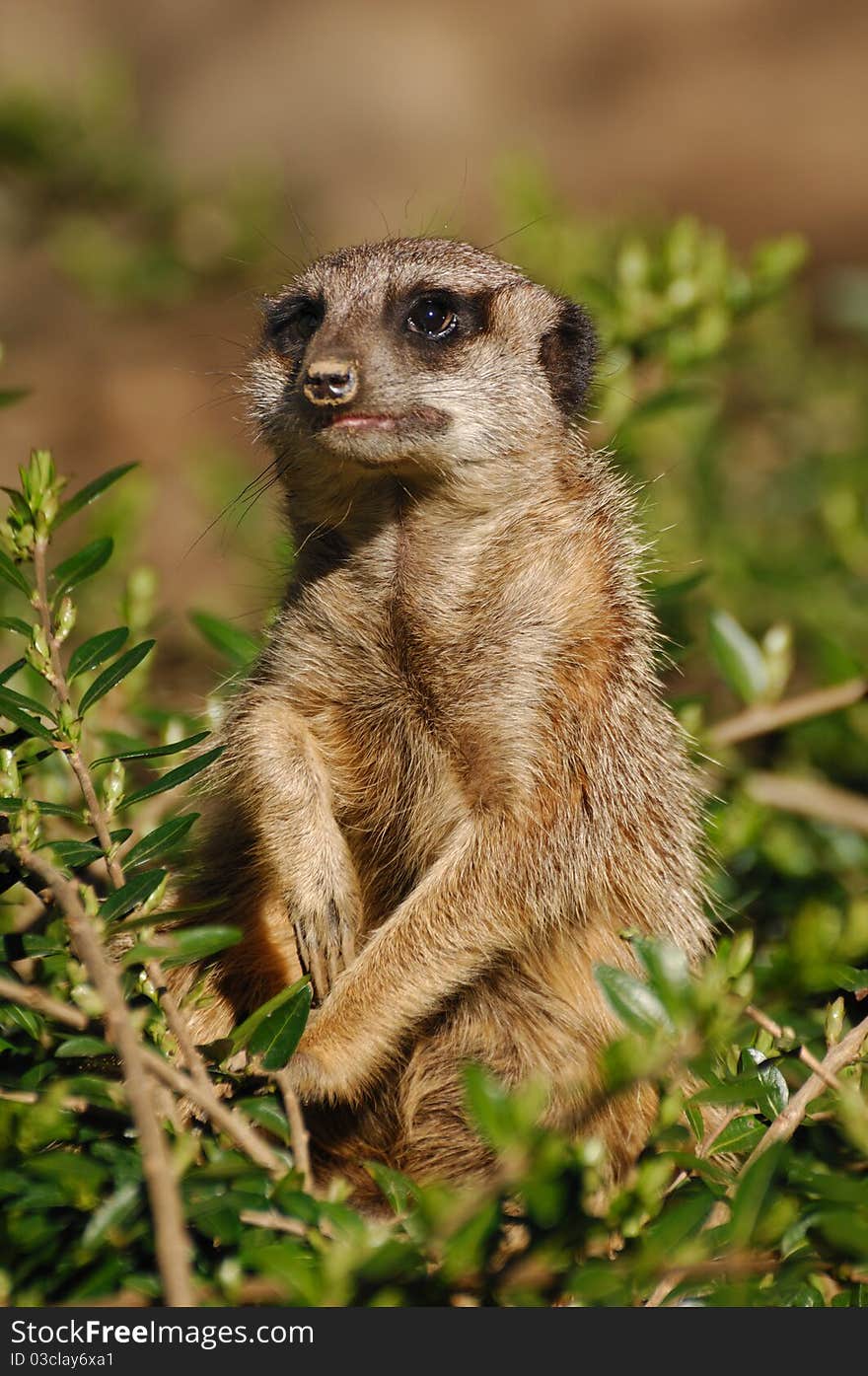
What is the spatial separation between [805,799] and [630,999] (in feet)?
4.86

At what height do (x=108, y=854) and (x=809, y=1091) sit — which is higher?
(x=108, y=854)

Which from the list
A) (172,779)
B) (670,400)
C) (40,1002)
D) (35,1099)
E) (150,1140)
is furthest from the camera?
(670,400)

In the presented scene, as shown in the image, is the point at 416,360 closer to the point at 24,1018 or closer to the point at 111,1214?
the point at 24,1018

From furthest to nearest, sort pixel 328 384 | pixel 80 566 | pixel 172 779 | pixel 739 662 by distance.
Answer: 1. pixel 739 662
2. pixel 328 384
3. pixel 80 566
4. pixel 172 779

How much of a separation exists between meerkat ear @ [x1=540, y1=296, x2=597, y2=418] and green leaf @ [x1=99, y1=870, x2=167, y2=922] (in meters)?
1.60

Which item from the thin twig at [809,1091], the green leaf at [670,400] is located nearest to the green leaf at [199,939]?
the thin twig at [809,1091]

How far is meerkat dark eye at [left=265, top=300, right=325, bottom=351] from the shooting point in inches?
119

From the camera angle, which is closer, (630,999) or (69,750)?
(630,999)

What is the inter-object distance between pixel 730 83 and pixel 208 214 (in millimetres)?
5269

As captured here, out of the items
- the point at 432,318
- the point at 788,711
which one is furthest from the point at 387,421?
the point at 788,711

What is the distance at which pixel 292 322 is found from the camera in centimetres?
315

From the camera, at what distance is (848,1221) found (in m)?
1.50

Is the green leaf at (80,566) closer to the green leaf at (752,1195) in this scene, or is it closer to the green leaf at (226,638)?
the green leaf at (226,638)

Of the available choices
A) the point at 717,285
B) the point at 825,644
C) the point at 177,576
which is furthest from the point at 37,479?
the point at 177,576
